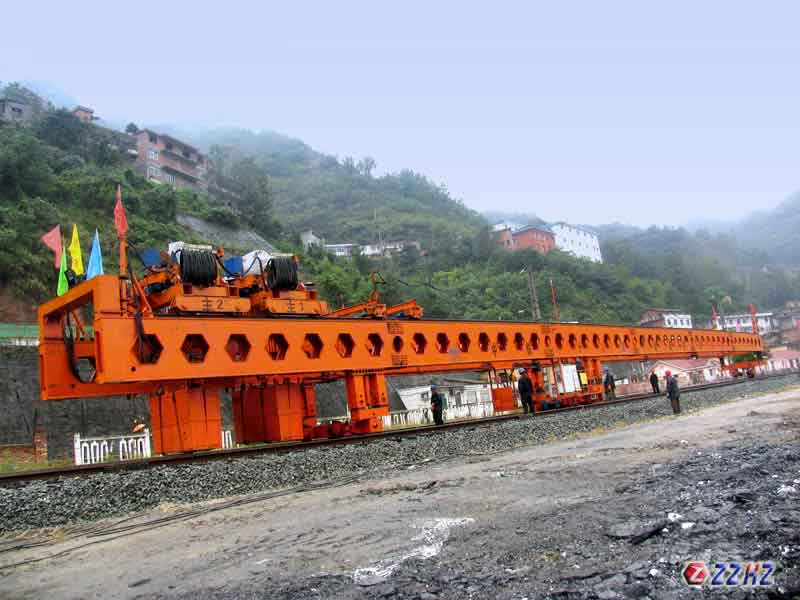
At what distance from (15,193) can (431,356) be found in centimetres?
4086

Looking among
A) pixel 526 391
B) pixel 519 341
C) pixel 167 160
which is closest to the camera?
pixel 519 341

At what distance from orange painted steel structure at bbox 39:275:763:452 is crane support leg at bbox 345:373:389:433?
26 millimetres

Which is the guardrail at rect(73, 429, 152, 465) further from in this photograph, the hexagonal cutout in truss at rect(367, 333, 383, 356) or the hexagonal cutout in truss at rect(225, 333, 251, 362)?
the hexagonal cutout in truss at rect(367, 333, 383, 356)

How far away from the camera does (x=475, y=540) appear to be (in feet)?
15.8

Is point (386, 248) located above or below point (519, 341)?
above

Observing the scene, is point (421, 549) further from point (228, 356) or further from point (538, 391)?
point (538, 391)

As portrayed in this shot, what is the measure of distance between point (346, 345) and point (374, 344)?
101cm

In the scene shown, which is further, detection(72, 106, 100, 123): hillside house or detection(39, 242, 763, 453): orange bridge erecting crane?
detection(72, 106, 100, 123): hillside house

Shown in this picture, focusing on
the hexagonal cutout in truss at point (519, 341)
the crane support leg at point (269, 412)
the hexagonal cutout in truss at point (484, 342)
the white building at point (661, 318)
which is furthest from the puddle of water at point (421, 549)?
the white building at point (661, 318)

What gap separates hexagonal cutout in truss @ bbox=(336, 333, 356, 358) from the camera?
46.2ft

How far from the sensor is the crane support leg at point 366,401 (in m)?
14.3

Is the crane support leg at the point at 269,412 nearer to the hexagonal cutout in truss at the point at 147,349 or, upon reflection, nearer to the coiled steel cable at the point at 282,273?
the coiled steel cable at the point at 282,273

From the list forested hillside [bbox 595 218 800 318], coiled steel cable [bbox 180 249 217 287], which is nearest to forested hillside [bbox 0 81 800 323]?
forested hillside [bbox 595 218 800 318]

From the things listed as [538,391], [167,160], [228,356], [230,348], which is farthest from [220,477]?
[167,160]
